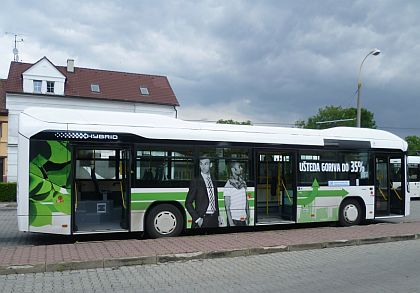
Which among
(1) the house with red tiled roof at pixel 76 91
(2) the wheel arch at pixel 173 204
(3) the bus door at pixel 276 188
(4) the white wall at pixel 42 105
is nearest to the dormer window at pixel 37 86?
(1) the house with red tiled roof at pixel 76 91

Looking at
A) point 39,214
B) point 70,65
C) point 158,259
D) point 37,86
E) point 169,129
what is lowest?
point 158,259

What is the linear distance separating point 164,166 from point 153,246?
239 cm

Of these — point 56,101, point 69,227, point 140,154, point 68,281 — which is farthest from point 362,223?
point 56,101

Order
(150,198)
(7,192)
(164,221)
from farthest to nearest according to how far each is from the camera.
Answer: (7,192)
(164,221)
(150,198)

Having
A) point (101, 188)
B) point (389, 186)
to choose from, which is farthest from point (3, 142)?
point (389, 186)

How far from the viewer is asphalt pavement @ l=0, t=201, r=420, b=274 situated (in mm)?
8000

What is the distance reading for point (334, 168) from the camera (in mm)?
13719

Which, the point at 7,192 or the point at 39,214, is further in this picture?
the point at 7,192

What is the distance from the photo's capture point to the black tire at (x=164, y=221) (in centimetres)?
1102

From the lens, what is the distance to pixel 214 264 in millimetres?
8531

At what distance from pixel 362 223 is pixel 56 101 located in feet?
119

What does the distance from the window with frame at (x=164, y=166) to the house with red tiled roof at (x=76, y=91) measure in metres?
34.3

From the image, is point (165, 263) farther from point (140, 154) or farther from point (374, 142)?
point (374, 142)

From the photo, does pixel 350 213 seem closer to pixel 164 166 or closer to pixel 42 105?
pixel 164 166
